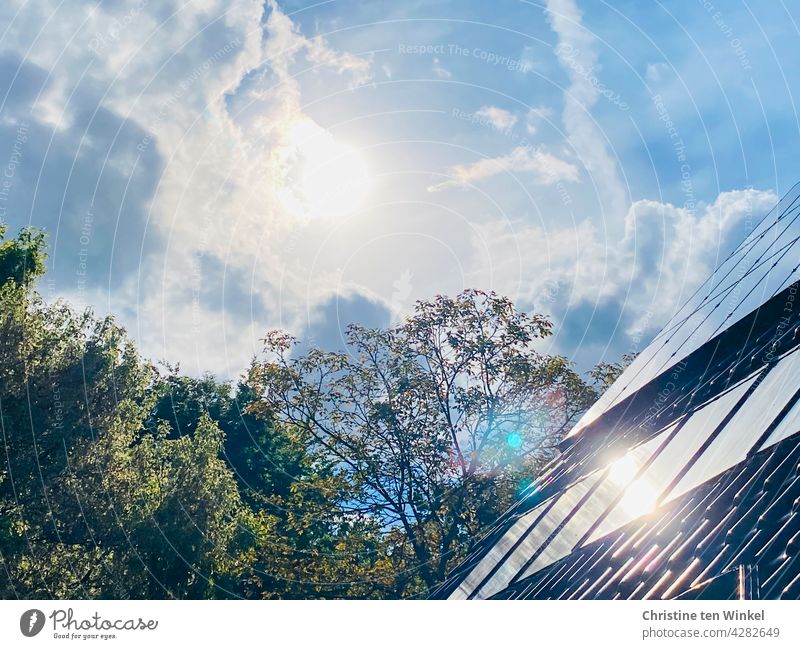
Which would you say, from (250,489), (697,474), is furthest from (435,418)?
(697,474)

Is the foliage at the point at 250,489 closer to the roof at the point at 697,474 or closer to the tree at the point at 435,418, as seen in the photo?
the tree at the point at 435,418

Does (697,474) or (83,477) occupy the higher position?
(83,477)

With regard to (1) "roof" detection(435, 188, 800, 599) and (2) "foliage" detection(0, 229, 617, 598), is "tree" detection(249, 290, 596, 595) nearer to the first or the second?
(2) "foliage" detection(0, 229, 617, 598)

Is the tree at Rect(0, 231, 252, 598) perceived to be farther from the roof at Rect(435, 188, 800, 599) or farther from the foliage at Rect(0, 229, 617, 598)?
the roof at Rect(435, 188, 800, 599)

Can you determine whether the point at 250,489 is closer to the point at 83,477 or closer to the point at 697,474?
the point at 83,477

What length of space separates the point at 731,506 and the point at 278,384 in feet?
82.4

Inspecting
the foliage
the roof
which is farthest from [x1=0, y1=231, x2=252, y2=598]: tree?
Answer: the roof

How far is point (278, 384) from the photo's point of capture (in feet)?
93.1

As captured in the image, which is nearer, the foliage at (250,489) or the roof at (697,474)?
the roof at (697,474)

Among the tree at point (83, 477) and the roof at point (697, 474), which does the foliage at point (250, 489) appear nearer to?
the tree at point (83, 477)

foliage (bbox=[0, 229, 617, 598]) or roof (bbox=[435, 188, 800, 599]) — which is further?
foliage (bbox=[0, 229, 617, 598])

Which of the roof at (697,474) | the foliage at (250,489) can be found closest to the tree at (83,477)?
the foliage at (250,489)

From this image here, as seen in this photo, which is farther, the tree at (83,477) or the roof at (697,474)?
the tree at (83,477)
